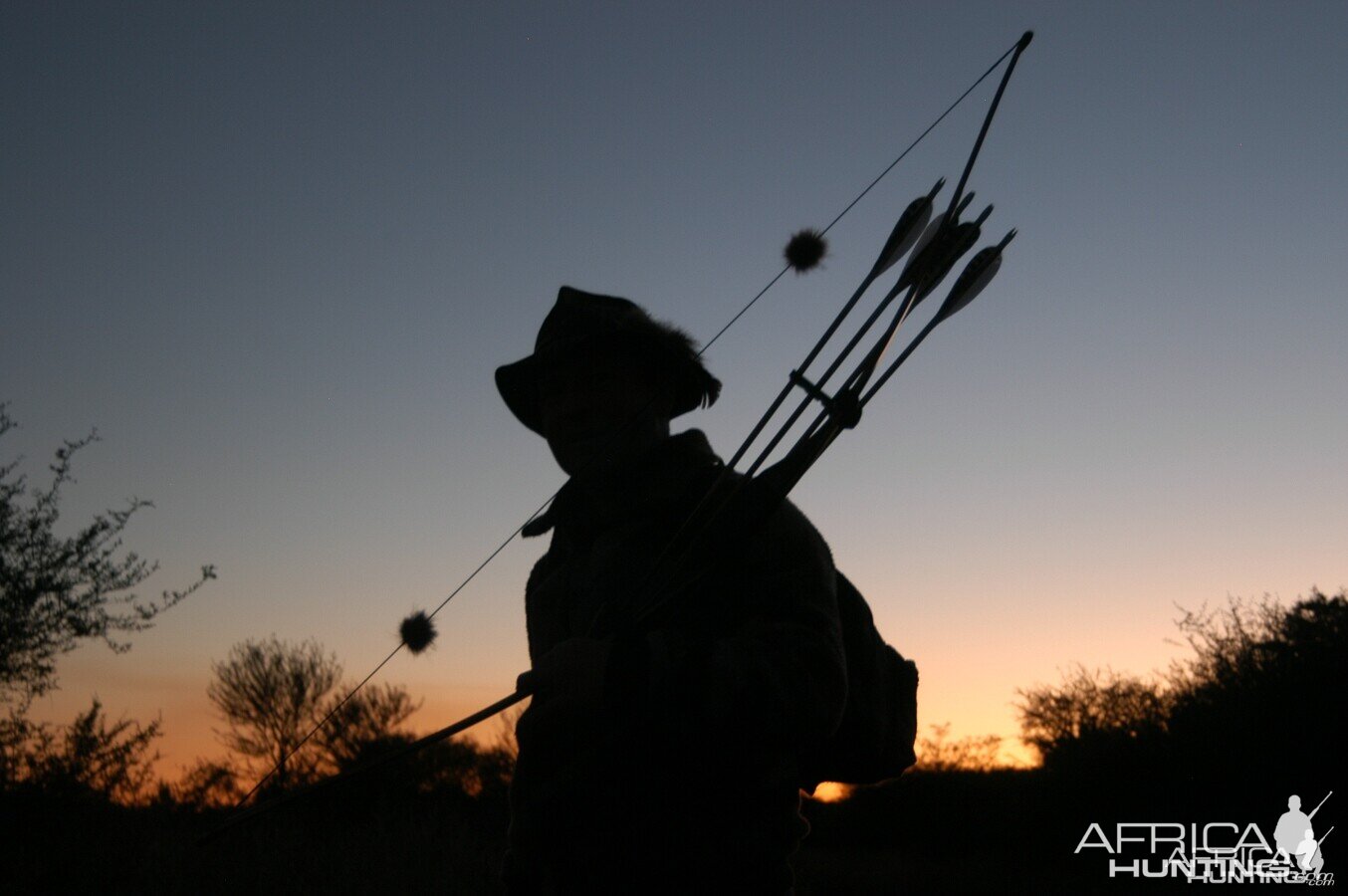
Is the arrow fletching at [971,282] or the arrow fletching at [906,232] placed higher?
the arrow fletching at [906,232]

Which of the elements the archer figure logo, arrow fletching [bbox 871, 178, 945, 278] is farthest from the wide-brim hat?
the archer figure logo

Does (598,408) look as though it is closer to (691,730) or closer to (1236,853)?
(691,730)

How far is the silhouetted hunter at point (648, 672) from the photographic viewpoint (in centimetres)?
189

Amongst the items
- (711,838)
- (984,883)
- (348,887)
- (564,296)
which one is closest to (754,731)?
(711,838)

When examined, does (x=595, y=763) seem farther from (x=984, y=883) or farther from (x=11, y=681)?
(x=984, y=883)

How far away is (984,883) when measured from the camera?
19125 mm

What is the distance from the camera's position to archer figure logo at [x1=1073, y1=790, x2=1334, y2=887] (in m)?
13.6

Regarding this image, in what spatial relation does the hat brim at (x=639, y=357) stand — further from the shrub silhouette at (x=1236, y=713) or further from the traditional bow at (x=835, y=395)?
the shrub silhouette at (x=1236, y=713)

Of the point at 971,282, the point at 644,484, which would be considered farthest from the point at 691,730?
the point at 971,282

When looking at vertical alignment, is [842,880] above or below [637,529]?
above

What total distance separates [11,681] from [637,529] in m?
9.82

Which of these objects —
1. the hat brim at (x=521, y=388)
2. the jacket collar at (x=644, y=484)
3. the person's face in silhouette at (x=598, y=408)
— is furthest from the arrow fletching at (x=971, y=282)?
the hat brim at (x=521, y=388)

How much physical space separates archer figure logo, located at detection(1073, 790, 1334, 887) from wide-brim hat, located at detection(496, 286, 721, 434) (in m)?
11.2

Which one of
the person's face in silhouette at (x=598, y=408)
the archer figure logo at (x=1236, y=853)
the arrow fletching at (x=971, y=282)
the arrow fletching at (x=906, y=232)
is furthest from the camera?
the archer figure logo at (x=1236, y=853)
